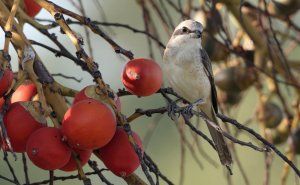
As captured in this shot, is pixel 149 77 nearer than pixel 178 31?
Yes

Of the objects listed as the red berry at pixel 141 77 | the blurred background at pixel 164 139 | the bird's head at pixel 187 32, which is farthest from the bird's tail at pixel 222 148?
the blurred background at pixel 164 139

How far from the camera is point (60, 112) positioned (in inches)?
50.9

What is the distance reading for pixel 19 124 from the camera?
1245 mm

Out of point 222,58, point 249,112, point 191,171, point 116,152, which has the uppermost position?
point 116,152

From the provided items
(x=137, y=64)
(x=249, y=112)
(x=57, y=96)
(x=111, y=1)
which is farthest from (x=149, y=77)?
(x=111, y=1)

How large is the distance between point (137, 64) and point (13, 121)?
1.01 feet

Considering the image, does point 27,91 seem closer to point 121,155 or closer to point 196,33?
point 121,155

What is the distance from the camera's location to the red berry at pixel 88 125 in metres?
1.20

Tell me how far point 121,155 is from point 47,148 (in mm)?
130

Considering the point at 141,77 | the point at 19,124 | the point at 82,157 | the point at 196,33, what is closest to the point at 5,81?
the point at 19,124

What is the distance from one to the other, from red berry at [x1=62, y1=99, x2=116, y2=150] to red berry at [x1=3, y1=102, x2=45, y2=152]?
0.07 metres

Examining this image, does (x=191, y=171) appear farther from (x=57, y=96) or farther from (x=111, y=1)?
(x=57, y=96)

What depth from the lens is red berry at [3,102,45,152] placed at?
1239 mm

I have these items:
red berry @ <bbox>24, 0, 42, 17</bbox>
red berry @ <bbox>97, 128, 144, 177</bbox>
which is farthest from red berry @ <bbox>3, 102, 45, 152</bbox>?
red berry @ <bbox>24, 0, 42, 17</bbox>
